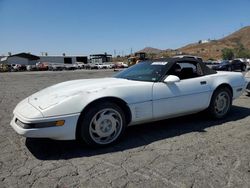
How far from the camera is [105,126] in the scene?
3.81 m

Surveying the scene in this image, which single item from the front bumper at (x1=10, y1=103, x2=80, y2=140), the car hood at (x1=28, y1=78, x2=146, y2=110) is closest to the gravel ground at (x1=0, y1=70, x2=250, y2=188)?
the front bumper at (x1=10, y1=103, x2=80, y2=140)

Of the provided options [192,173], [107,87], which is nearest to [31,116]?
[107,87]

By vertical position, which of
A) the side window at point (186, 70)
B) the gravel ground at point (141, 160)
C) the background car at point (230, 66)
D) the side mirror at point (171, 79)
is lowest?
the background car at point (230, 66)

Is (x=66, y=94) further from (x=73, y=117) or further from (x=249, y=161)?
(x=249, y=161)

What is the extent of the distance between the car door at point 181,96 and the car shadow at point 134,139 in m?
0.31

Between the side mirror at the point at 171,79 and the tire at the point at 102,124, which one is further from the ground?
the side mirror at the point at 171,79

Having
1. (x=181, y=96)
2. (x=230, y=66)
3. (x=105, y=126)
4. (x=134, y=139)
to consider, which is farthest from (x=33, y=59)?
(x=105, y=126)

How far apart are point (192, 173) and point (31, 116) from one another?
6.79 feet

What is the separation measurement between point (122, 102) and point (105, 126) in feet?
1.40

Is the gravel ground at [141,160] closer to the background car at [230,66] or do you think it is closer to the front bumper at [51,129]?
the front bumper at [51,129]

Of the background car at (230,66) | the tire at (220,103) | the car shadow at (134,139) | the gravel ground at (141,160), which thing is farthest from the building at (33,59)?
the gravel ground at (141,160)

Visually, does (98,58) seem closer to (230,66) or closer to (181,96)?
(230,66)

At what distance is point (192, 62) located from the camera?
202 inches

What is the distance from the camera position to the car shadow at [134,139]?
3.62m
